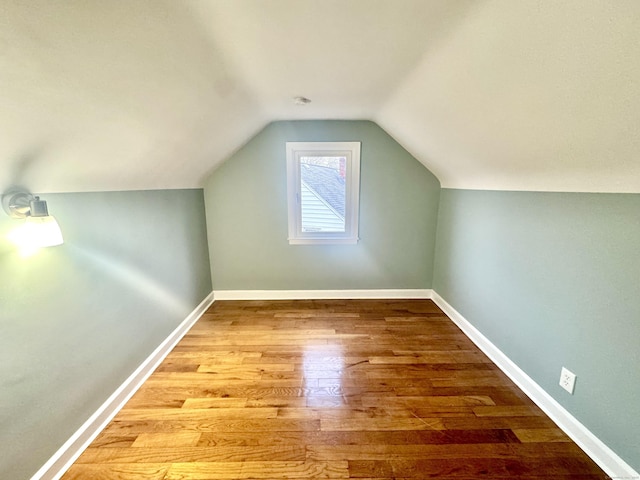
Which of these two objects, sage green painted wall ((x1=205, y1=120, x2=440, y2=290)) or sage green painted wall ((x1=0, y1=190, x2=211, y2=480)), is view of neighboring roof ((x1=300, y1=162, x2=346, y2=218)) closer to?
sage green painted wall ((x1=205, y1=120, x2=440, y2=290))

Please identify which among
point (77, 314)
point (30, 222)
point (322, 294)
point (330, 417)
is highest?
point (30, 222)

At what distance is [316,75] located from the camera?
6.08ft

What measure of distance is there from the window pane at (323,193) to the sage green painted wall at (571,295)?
1431mm

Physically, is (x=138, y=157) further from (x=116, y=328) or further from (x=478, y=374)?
(x=478, y=374)

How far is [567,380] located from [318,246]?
7.92 feet

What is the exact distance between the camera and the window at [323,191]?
320cm

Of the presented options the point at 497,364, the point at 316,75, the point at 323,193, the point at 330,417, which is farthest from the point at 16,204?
the point at 497,364

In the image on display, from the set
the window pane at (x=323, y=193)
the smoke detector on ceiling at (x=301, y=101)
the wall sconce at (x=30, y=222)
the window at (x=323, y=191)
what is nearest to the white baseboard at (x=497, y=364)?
the wall sconce at (x=30, y=222)

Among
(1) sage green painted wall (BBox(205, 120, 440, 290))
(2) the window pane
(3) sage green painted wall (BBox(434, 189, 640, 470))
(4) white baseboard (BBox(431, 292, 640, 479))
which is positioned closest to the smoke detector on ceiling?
(1) sage green painted wall (BBox(205, 120, 440, 290))

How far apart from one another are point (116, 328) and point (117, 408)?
49 centimetres

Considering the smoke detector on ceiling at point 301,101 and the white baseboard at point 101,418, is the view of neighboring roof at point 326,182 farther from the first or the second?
the white baseboard at point 101,418

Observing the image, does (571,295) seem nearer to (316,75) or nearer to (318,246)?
(316,75)

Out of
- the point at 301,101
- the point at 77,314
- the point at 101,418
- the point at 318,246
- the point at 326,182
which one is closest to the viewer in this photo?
the point at 77,314

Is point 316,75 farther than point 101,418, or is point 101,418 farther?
point 316,75
